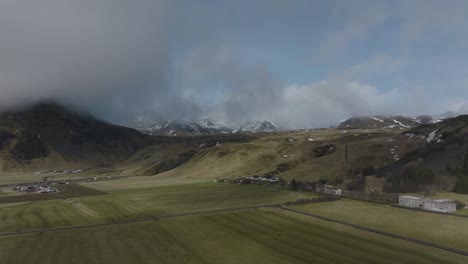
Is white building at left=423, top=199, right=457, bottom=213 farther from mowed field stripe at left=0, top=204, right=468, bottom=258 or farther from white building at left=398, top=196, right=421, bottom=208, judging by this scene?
mowed field stripe at left=0, top=204, right=468, bottom=258

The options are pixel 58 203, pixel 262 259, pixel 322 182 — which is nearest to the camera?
pixel 262 259

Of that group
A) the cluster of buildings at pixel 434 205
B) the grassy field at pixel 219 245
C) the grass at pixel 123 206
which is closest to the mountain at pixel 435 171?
the cluster of buildings at pixel 434 205

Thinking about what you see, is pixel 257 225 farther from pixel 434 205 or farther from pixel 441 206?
pixel 441 206

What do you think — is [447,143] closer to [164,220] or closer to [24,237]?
[164,220]

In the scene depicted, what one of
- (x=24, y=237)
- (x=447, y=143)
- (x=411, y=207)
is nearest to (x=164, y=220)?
(x=24, y=237)

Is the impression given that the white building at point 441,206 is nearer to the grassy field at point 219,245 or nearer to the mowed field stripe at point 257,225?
the mowed field stripe at point 257,225

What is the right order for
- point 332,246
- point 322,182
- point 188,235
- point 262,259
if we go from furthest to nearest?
point 322,182
point 188,235
point 332,246
point 262,259

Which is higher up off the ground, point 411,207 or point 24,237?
point 411,207

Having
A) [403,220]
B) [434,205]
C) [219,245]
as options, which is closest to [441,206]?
[434,205]
